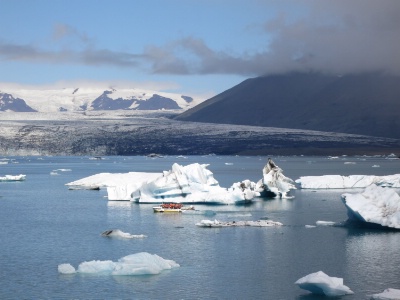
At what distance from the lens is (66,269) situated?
1791 centimetres

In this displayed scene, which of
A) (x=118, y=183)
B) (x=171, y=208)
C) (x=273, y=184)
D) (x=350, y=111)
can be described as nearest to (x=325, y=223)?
(x=171, y=208)

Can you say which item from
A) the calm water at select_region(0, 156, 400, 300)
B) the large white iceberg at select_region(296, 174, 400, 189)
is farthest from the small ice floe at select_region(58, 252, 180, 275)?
the large white iceberg at select_region(296, 174, 400, 189)

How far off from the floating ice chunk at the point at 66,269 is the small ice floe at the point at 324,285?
593cm

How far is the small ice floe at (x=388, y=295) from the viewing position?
48.2 feet

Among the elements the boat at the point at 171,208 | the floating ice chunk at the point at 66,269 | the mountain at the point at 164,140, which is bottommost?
the floating ice chunk at the point at 66,269

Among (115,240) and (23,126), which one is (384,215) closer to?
(115,240)

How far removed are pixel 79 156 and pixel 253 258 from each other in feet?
364

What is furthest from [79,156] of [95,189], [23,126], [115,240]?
[115,240]

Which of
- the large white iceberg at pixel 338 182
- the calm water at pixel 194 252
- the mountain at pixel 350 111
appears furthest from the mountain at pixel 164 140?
the calm water at pixel 194 252

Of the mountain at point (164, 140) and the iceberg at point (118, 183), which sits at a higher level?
the mountain at point (164, 140)

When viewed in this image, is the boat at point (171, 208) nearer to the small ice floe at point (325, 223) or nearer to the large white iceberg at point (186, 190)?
the large white iceberg at point (186, 190)

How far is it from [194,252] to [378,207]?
24.6ft

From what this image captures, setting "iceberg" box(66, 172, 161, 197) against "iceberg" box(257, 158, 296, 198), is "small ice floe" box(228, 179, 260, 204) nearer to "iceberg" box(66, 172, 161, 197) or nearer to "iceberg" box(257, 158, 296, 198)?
"iceberg" box(257, 158, 296, 198)

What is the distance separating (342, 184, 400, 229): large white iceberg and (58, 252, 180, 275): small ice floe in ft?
29.6
